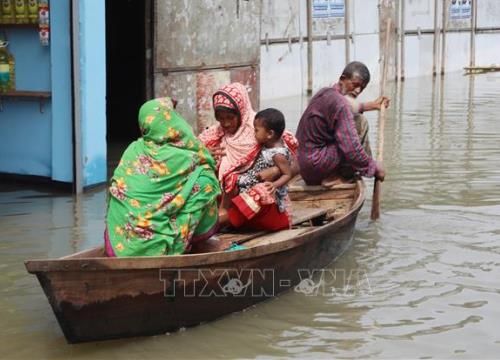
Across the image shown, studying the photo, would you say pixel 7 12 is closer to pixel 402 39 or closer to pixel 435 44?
pixel 402 39

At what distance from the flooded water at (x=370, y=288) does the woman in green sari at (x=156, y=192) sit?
1.90 ft

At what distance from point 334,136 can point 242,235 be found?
66.7 inches

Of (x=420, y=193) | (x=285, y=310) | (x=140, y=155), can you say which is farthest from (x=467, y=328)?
(x=420, y=193)

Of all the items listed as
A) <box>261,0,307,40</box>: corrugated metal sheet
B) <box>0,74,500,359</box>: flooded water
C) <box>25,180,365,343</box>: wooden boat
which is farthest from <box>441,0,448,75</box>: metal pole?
<box>25,180,365,343</box>: wooden boat

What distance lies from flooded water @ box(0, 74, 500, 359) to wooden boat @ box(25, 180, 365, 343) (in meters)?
0.12

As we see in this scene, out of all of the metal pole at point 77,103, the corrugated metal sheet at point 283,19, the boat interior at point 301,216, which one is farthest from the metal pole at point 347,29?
the boat interior at point 301,216

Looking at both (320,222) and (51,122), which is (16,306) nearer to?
(320,222)

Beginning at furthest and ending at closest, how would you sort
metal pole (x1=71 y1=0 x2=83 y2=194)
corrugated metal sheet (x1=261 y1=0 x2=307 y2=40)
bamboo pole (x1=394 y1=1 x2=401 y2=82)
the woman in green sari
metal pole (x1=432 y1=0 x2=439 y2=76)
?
1. metal pole (x1=432 y1=0 x2=439 y2=76)
2. bamboo pole (x1=394 y1=1 x2=401 y2=82)
3. corrugated metal sheet (x1=261 y1=0 x2=307 y2=40)
4. metal pole (x1=71 y1=0 x2=83 y2=194)
5. the woman in green sari

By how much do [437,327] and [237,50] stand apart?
6855 mm

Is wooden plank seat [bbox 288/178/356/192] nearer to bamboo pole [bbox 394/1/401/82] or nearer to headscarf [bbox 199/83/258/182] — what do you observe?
headscarf [bbox 199/83/258/182]

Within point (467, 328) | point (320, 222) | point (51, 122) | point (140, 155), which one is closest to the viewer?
point (140, 155)

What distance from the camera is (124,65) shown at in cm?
1388

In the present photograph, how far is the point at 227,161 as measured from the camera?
639 centimetres

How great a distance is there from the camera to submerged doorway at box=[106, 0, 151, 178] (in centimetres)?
1348
